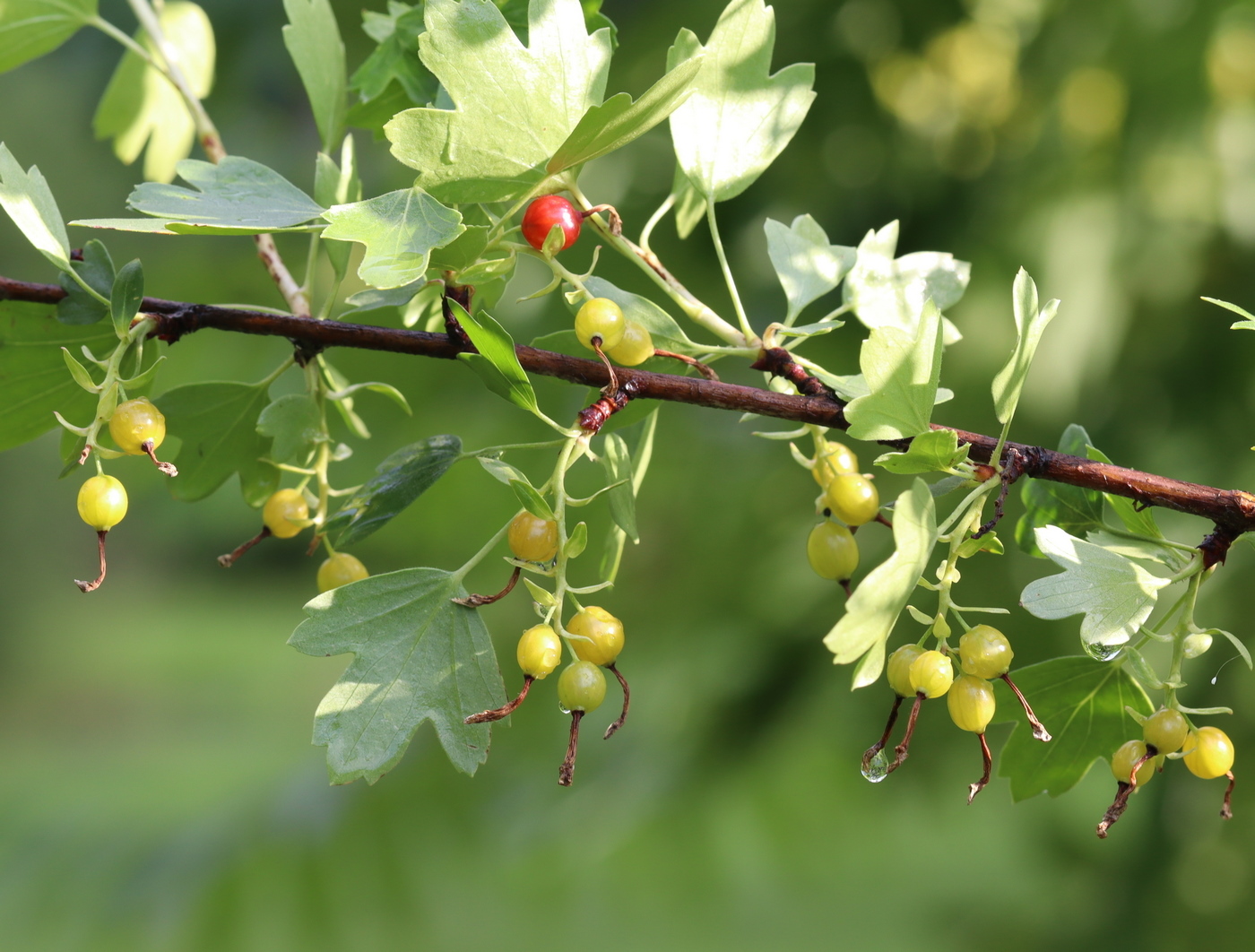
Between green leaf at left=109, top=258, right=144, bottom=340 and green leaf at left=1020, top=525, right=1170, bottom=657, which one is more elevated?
green leaf at left=109, top=258, right=144, bottom=340

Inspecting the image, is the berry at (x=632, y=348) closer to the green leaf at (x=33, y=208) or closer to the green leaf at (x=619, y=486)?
the green leaf at (x=619, y=486)

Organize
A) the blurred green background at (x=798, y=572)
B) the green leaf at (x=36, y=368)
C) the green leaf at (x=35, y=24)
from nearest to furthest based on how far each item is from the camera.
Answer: the green leaf at (x=36, y=368) < the green leaf at (x=35, y=24) < the blurred green background at (x=798, y=572)

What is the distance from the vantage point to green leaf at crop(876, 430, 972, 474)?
251 mm

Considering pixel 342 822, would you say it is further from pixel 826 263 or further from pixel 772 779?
pixel 826 263

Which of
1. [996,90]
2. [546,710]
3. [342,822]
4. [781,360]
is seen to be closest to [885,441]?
[781,360]

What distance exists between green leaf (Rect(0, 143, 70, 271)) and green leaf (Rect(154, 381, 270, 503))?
8cm

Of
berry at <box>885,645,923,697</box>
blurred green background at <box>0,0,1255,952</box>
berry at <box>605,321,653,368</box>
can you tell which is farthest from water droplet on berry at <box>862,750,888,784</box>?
blurred green background at <box>0,0,1255,952</box>

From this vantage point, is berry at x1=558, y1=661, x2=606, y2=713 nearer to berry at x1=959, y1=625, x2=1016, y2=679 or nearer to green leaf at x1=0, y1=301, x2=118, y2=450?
berry at x1=959, y1=625, x2=1016, y2=679

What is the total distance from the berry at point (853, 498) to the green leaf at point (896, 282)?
0.08m

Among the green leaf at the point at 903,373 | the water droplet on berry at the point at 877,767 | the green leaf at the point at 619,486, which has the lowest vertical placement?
the water droplet on berry at the point at 877,767

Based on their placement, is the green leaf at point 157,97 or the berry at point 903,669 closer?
the berry at point 903,669

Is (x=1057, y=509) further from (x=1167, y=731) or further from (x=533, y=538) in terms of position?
(x=533, y=538)

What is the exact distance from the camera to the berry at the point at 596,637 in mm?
276

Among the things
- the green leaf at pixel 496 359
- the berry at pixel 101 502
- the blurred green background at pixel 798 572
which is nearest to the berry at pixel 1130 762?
the green leaf at pixel 496 359
